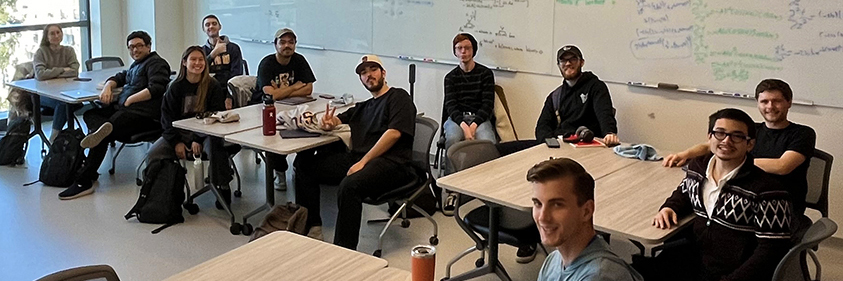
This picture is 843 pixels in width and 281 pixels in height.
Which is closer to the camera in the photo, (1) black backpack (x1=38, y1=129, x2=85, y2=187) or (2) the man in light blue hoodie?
(2) the man in light blue hoodie

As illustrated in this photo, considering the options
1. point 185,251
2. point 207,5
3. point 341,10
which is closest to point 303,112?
point 185,251

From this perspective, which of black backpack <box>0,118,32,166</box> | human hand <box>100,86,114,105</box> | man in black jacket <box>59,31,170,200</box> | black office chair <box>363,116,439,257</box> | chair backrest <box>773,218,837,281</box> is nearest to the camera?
chair backrest <box>773,218,837,281</box>

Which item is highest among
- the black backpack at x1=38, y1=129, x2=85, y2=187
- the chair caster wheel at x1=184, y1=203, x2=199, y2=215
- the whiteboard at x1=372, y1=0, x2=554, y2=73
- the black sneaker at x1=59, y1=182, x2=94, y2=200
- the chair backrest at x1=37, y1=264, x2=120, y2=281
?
the whiteboard at x1=372, y1=0, x2=554, y2=73

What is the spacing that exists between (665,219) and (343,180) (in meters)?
1.83

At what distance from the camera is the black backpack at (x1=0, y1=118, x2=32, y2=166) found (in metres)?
6.21

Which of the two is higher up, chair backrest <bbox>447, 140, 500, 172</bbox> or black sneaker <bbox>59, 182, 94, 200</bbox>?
chair backrest <bbox>447, 140, 500, 172</bbox>

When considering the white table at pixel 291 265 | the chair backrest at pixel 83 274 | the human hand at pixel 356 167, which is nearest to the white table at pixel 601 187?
the human hand at pixel 356 167

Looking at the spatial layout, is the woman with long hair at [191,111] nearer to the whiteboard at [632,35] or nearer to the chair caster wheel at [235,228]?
the chair caster wheel at [235,228]

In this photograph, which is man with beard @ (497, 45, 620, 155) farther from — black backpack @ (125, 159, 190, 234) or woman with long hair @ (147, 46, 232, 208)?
black backpack @ (125, 159, 190, 234)

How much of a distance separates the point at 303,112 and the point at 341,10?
6.85 feet

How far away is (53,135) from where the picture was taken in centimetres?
633

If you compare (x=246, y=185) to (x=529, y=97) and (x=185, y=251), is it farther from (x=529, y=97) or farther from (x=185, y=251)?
(x=529, y=97)

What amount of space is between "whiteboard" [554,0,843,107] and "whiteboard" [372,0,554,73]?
0.58 feet

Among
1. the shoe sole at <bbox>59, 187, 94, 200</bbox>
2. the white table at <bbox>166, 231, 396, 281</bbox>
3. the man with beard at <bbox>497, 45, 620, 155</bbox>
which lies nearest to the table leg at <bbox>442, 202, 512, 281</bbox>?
the white table at <bbox>166, 231, 396, 281</bbox>
